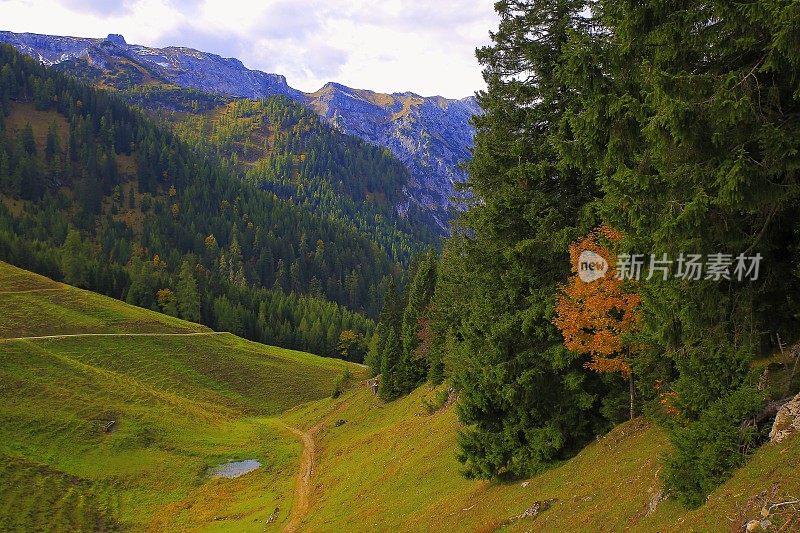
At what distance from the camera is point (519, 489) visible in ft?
64.4

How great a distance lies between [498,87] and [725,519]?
55.4ft

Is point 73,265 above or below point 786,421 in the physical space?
below

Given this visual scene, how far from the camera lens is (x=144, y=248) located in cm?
18938

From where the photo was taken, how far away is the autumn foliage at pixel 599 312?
1675 centimetres

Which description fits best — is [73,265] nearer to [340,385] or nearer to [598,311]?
[340,385]

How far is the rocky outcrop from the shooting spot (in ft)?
34.7

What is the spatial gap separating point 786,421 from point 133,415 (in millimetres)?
64260

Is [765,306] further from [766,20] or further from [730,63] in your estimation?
[766,20]

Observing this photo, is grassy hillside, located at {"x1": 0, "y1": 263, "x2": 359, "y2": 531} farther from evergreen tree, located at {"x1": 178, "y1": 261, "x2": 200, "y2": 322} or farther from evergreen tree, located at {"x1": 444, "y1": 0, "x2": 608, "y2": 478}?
evergreen tree, located at {"x1": 178, "y1": 261, "x2": 200, "y2": 322}

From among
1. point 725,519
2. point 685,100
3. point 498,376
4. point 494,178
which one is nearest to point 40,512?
point 498,376

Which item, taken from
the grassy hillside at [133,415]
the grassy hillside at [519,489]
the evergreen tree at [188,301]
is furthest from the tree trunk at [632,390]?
the evergreen tree at [188,301]

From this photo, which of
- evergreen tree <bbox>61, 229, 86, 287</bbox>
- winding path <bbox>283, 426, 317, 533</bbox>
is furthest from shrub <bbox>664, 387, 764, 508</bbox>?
evergreen tree <bbox>61, 229, 86, 287</bbox>

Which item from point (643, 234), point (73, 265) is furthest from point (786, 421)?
point (73, 265)

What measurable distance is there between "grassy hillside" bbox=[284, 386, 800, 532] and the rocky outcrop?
0.29 metres
